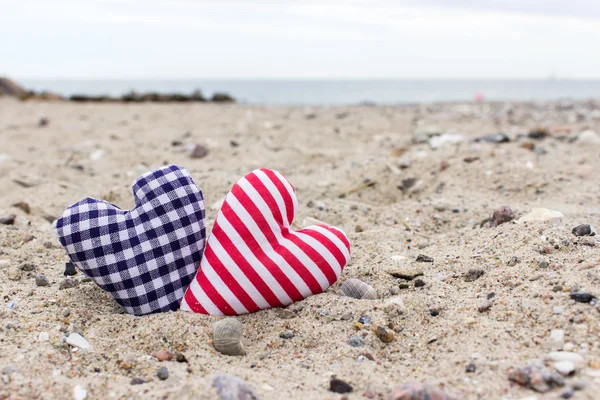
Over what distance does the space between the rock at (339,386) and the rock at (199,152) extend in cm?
446

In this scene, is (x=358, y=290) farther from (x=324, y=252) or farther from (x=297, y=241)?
(x=297, y=241)

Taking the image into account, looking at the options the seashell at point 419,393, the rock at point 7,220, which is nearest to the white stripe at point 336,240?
the seashell at point 419,393

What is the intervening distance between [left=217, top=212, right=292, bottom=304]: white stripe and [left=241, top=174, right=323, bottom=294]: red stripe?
0.35 ft

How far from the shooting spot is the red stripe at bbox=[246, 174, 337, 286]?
2.58 metres

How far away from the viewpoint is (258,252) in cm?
258

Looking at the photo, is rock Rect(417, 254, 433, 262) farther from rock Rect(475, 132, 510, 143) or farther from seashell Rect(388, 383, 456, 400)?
rock Rect(475, 132, 510, 143)

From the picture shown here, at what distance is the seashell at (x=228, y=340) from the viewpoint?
2.16 m

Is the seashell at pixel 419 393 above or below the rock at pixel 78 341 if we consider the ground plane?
above

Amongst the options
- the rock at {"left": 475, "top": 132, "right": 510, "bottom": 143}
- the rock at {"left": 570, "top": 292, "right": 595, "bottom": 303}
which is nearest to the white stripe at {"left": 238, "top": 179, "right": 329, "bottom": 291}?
the rock at {"left": 570, "top": 292, "right": 595, "bottom": 303}

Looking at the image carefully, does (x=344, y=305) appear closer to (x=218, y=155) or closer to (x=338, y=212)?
(x=338, y=212)

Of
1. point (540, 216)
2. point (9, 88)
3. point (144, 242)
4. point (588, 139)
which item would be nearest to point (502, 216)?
point (540, 216)

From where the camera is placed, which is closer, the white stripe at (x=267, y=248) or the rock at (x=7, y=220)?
the white stripe at (x=267, y=248)

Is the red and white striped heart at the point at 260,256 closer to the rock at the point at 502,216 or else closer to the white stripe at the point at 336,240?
the white stripe at the point at 336,240

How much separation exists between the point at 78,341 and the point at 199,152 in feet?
13.3
